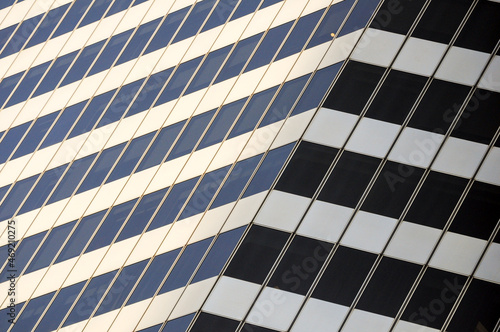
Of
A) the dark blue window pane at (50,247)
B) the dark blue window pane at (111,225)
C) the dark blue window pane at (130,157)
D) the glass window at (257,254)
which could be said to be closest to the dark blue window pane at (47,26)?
the dark blue window pane at (130,157)

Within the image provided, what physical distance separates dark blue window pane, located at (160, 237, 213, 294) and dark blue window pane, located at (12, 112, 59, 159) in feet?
41.7

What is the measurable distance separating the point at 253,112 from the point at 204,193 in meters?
4.27

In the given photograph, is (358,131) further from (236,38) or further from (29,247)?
(29,247)

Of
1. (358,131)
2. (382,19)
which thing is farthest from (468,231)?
(382,19)

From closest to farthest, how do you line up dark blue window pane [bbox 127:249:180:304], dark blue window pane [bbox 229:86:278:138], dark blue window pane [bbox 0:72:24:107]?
1. dark blue window pane [bbox 127:249:180:304]
2. dark blue window pane [bbox 229:86:278:138]
3. dark blue window pane [bbox 0:72:24:107]

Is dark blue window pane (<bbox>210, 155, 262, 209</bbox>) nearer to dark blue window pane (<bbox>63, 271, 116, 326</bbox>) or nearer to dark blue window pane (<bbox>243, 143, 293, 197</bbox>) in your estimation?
dark blue window pane (<bbox>243, 143, 293, 197</bbox>)

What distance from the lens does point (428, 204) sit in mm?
34906

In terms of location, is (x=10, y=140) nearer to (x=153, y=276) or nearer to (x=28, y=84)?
(x=28, y=84)

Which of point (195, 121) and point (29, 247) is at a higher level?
point (195, 121)

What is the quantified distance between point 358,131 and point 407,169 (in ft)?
8.34

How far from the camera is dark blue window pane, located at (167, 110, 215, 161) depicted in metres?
40.0

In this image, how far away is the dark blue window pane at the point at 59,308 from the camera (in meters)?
37.7

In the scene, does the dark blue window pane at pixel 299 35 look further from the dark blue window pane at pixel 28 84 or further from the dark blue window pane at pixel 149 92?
the dark blue window pane at pixel 28 84

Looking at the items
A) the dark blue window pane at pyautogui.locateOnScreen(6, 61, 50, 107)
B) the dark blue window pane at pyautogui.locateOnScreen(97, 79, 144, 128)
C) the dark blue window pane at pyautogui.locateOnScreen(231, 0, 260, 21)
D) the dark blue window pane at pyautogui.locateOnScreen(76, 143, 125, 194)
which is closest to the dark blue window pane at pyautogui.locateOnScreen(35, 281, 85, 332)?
the dark blue window pane at pyautogui.locateOnScreen(76, 143, 125, 194)
